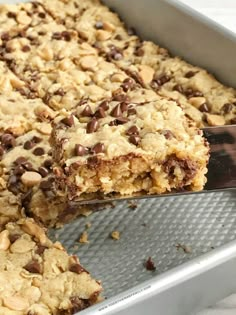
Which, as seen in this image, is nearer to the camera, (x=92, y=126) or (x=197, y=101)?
(x=92, y=126)

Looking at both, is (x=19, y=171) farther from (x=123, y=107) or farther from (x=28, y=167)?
(x=123, y=107)

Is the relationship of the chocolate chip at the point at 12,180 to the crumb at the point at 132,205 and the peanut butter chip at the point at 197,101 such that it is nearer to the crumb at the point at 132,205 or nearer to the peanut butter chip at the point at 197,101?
the crumb at the point at 132,205

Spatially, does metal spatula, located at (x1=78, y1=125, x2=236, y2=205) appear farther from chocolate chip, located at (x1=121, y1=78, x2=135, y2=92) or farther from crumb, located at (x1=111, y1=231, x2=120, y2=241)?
chocolate chip, located at (x1=121, y1=78, x2=135, y2=92)

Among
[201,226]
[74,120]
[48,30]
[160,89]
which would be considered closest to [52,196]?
[74,120]

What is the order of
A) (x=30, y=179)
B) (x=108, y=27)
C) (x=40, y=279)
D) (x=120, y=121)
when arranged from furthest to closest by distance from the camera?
(x=108, y=27) → (x=30, y=179) → (x=120, y=121) → (x=40, y=279)

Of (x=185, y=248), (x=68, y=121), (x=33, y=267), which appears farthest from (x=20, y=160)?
(x=185, y=248)

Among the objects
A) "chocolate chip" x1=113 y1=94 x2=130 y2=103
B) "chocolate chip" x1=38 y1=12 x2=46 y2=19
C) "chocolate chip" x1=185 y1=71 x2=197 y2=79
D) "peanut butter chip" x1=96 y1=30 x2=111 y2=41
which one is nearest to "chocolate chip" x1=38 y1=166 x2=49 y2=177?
"chocolate chip" x1=113 y1=94 x2=130 y2=103
